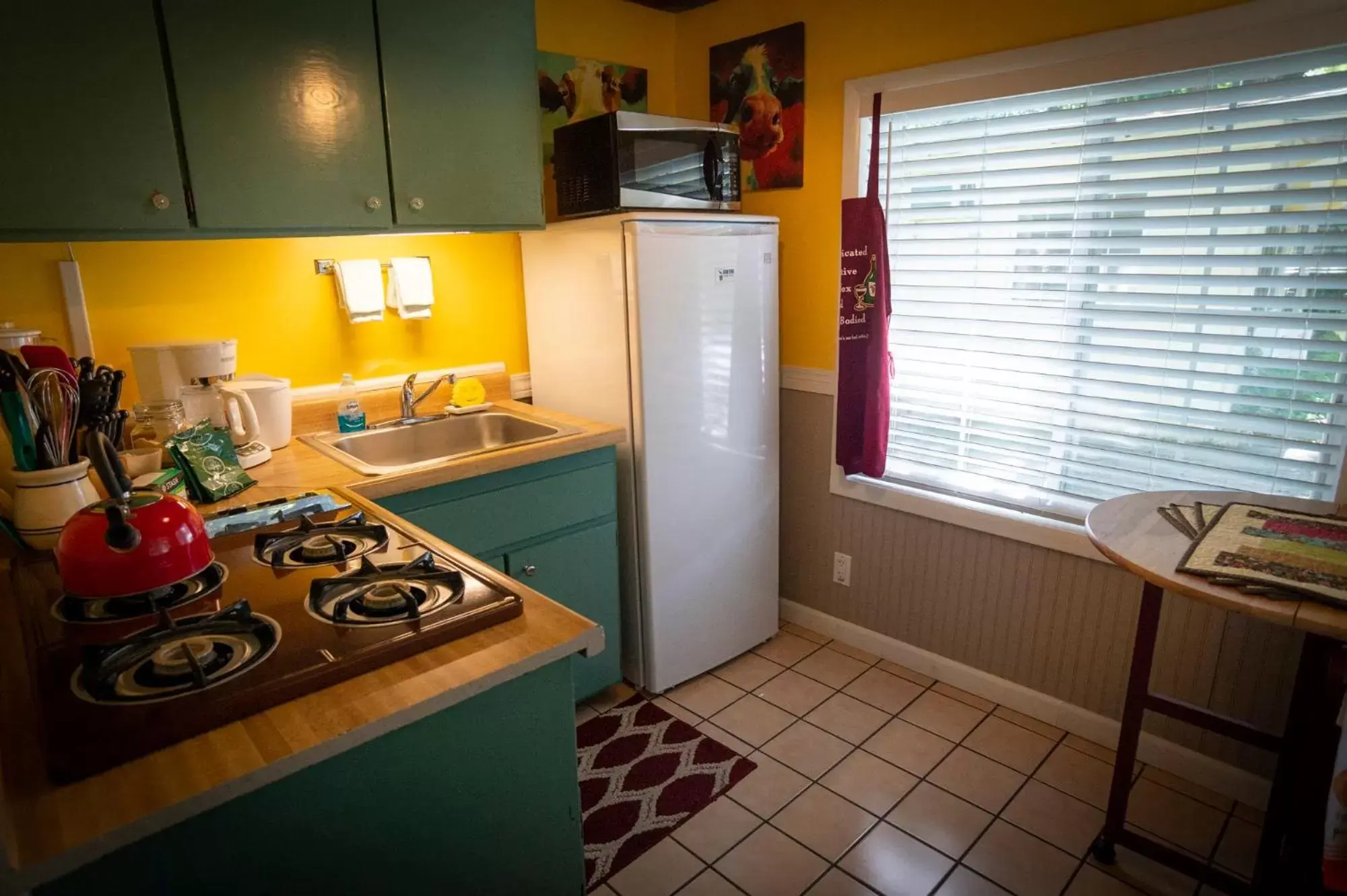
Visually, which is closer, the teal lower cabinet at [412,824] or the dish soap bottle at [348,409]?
the teal lower cabinet at [412,824]

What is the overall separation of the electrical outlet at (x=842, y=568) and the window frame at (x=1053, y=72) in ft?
0.79

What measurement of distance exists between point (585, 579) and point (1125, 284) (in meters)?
1.70

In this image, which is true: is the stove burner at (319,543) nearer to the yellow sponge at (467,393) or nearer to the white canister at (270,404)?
the white canister at (270,404)

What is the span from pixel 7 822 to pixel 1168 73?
8.13ft

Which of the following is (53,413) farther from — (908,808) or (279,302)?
(908,808)

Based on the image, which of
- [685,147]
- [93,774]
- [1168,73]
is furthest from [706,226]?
[93,774]

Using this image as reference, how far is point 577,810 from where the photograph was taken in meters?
1.18

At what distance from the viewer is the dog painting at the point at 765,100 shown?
2602 mm

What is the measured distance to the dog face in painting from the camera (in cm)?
264

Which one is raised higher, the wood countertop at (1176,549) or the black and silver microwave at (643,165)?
the black and silver microwave at (643,165)

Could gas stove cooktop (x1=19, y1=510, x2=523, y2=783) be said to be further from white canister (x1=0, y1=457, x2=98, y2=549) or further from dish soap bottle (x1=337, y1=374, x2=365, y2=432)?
dish soap bottle (x1=337, y1=374, x2=365, y2=432)

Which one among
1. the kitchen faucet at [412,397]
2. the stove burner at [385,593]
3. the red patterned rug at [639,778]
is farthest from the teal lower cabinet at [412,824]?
the kitchen faucet at [412,397]

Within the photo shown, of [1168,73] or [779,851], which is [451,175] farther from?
[779,851]

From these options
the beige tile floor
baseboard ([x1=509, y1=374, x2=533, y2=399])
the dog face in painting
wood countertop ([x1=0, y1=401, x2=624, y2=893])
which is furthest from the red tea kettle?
the dog face in painting
